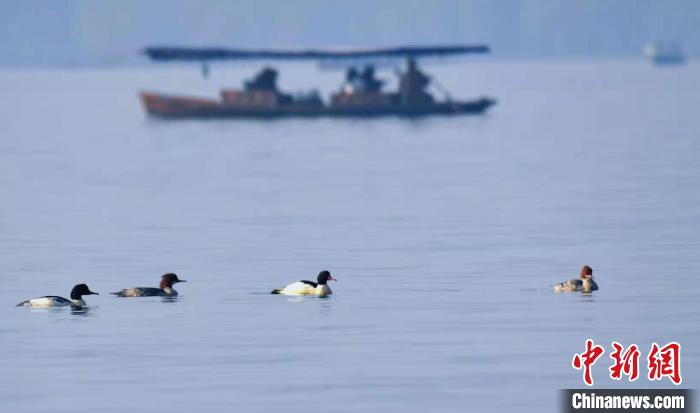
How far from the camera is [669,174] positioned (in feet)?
261

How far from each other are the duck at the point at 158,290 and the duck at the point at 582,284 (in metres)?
7.81

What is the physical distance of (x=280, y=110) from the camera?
15012 cm

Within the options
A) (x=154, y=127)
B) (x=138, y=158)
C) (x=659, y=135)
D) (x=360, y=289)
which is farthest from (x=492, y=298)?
(x=154, y=127)

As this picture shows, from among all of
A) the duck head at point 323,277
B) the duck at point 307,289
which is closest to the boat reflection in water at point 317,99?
the duck at point 307,289

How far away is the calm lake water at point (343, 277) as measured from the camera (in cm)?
2991

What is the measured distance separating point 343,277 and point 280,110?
353 ft

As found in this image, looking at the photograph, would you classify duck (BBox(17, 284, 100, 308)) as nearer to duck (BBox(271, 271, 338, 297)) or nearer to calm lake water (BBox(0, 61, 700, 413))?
calm lake water (BBox(0, 61, 700, 413))

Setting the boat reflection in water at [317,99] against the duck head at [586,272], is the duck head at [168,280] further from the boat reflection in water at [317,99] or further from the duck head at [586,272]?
the boat reflection in water at [317,99]

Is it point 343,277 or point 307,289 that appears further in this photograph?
point 343,277

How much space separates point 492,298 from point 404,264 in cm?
688

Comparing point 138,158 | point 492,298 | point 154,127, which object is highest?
point 154,127

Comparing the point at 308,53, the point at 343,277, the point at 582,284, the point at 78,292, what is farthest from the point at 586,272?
the point at 308,53

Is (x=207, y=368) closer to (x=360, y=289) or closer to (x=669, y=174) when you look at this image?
(x=360, y=289)

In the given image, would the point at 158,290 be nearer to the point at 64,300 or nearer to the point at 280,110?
the point at 64,300
